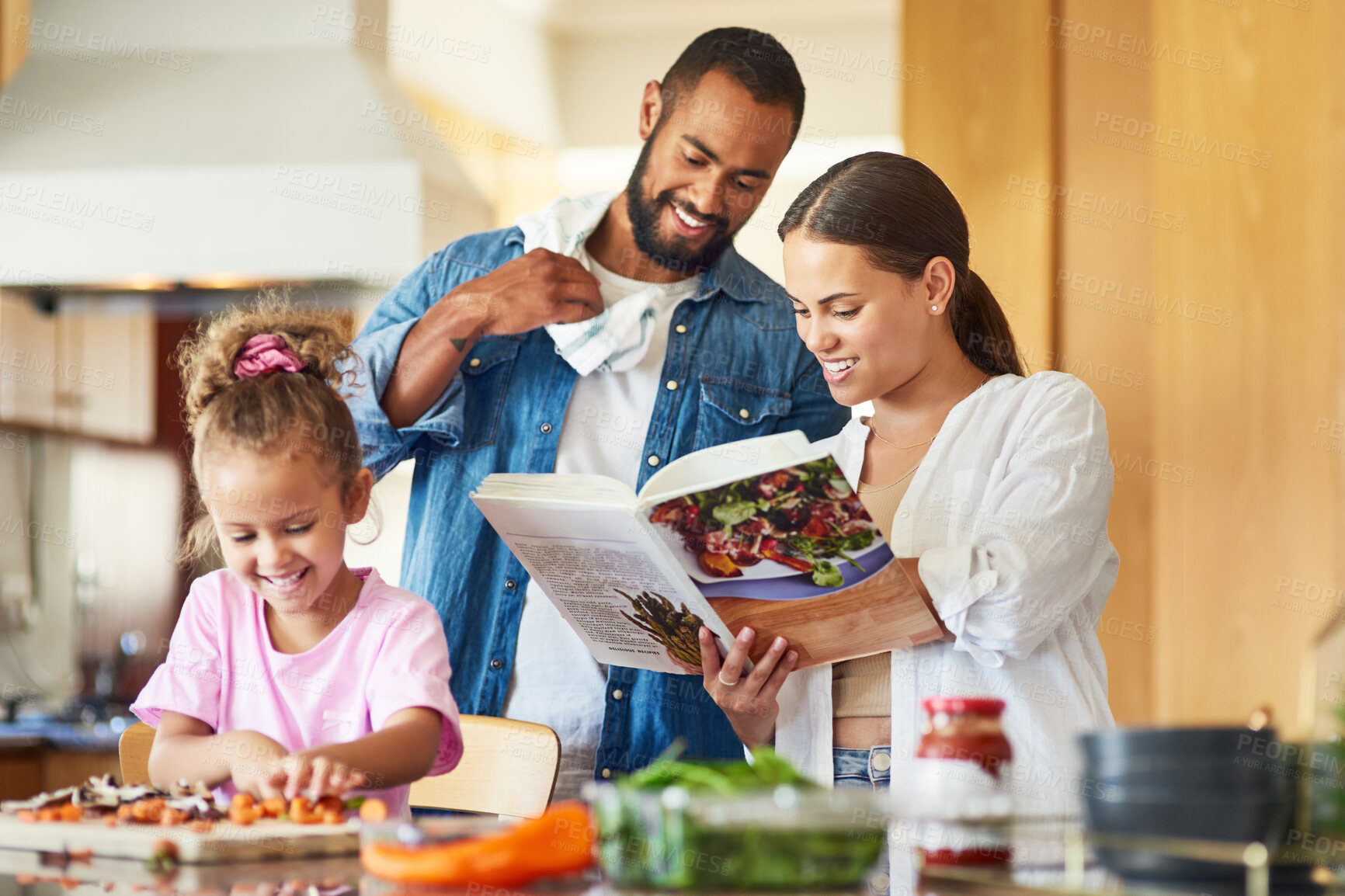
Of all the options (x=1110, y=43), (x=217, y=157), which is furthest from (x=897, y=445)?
(x=217, y=157)

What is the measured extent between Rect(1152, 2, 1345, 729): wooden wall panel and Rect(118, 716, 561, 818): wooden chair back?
1711mm

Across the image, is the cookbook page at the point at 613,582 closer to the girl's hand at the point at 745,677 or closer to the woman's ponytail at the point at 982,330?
the girl's hand at the point at 745,677

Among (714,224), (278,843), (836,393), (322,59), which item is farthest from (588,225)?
(322,59)

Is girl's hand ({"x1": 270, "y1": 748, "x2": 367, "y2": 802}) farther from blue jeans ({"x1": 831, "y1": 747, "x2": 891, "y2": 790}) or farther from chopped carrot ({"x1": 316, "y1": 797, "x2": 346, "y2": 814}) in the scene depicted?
blue jeans ({"x1": 831, "y1": 747, "x2": 891, "y2": 790})

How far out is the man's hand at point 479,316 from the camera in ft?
5.48

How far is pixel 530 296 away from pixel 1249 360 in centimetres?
171

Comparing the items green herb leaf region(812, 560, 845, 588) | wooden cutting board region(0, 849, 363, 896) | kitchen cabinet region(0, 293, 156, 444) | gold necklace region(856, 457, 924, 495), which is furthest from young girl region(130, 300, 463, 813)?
kitchen cabinet region(0, 293, 156, 444)

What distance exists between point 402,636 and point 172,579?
3297 millimetres

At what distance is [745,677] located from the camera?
52.8 inches

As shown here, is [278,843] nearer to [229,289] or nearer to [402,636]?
[402,636]

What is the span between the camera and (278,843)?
91 cm

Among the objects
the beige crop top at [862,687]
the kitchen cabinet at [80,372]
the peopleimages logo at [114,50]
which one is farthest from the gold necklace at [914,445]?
the kitchen cabinet at [80,372]

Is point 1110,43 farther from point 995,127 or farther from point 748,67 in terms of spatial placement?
point 748,67

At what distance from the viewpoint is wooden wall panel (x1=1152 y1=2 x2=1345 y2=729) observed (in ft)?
8.15
